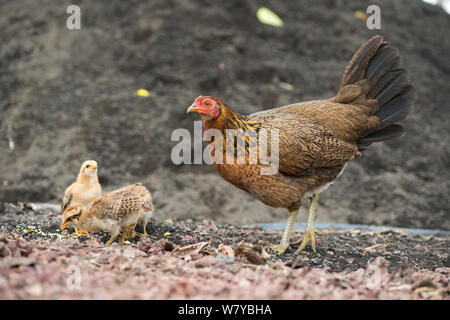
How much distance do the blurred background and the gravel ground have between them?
2.68m

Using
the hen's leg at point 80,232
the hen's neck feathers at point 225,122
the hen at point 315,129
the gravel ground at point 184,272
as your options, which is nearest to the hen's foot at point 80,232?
the hen's leg at point 80,232

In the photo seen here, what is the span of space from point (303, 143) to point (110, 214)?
1.89 m

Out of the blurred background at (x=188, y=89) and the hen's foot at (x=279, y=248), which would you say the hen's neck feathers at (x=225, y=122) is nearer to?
the hen's foot at (x=279, y=248)

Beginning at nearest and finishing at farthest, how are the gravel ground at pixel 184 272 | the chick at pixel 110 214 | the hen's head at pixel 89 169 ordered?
the gravel ground at pixel 184 272 < the chick at pixel 110 214 < the hen's head at pixel 89 169

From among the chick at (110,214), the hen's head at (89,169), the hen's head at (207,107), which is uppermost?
the hen's head at (207,107)

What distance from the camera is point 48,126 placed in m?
8.12

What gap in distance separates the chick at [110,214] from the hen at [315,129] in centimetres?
84

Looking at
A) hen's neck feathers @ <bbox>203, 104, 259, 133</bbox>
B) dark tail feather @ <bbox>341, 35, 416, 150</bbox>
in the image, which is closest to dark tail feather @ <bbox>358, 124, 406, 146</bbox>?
dark tail feather @ <bbox>341, 35, 416, 150</bbox>

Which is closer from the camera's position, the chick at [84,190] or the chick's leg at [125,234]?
the chick's leg at [125,234]

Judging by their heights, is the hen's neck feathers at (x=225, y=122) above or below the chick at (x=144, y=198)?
above

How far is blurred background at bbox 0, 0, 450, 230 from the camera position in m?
7.00

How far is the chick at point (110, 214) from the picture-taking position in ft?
11.9

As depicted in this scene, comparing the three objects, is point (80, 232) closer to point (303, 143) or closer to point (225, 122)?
point (225, 122)
